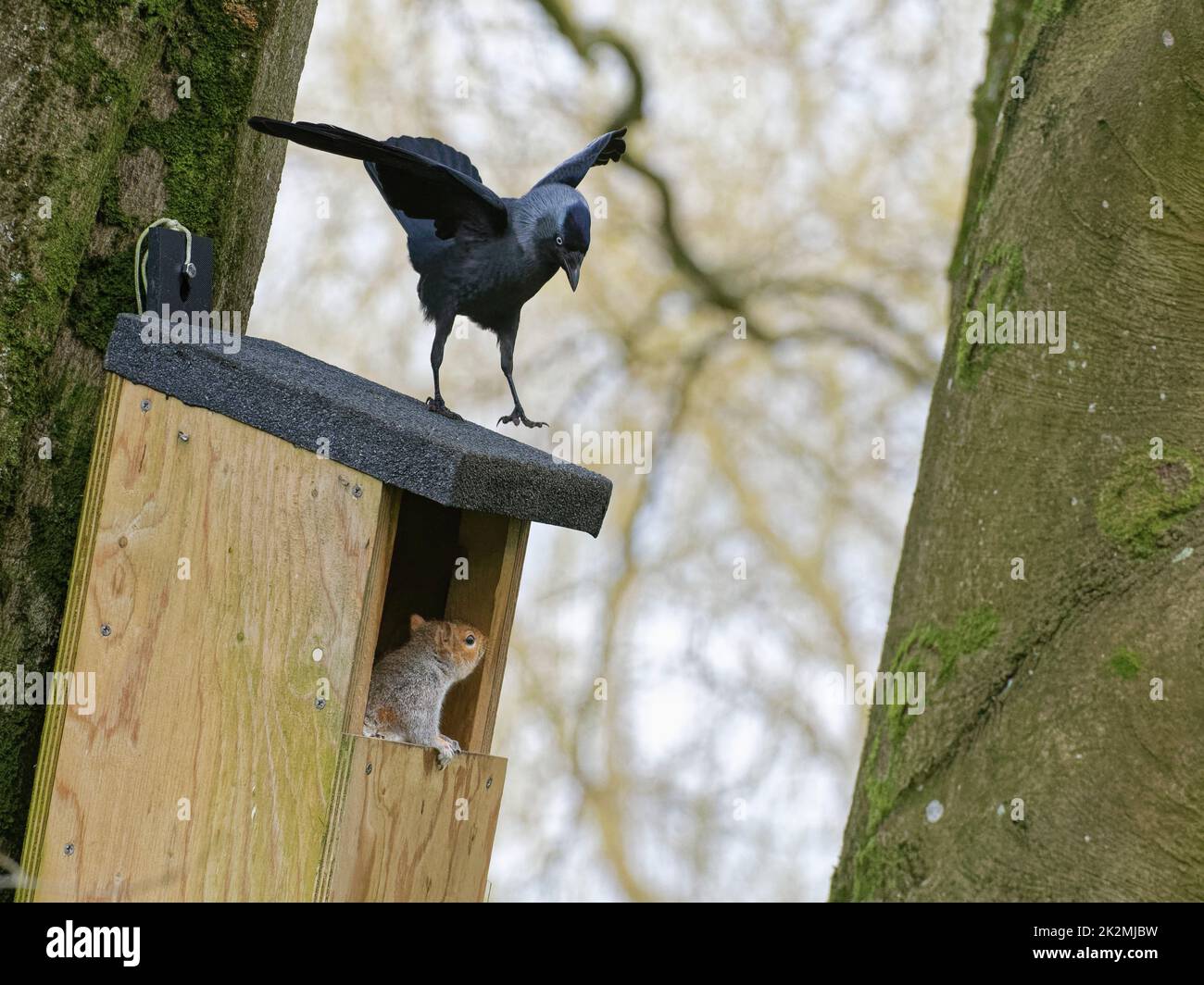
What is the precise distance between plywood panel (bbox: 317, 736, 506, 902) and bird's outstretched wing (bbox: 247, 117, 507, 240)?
37.2 inches

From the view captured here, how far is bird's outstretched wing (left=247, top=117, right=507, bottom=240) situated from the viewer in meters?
2.18

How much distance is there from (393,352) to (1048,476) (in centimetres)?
445

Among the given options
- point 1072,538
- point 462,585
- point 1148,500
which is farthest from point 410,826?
point 1148,500

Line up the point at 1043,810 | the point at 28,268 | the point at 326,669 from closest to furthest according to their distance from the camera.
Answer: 1. the point at 326,669
2. the point at 28,268
3. the point at 1043,810

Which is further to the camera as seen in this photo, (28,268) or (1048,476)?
(1048,476)

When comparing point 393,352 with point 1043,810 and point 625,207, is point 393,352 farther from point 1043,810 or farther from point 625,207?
point 1043,810

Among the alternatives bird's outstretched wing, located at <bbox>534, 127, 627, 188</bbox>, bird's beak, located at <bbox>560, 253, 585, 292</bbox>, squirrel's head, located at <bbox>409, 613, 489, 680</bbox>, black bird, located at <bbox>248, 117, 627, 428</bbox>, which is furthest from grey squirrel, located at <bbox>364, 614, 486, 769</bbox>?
bird's outstretched wing, located at <bbox>534, 127, 627, 188</bbox>

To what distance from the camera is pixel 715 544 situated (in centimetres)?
754

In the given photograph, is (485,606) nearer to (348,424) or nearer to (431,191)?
(348,424)

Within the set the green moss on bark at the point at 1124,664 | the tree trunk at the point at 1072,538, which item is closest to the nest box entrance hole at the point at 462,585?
the tree trunk at the point at 1072,538

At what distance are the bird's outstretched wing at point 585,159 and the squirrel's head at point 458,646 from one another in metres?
0.91

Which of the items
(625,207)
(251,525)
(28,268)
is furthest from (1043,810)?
(625,207)

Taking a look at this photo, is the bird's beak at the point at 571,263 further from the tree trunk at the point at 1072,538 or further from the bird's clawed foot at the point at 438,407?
the tree trunk at the point at 1072,538
